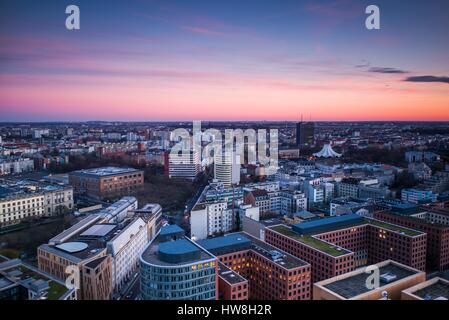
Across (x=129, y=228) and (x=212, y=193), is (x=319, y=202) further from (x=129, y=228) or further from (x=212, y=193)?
(x=129, y=228)

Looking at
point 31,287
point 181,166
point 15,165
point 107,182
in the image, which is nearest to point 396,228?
point 31,287

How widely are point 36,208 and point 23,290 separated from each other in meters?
5.12

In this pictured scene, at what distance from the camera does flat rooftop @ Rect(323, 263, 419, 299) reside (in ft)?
11.3

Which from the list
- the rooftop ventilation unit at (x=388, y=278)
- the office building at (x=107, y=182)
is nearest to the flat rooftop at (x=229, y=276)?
the rooftop ventilation unit at (x=388, y=278)

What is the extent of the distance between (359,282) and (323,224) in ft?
7.95

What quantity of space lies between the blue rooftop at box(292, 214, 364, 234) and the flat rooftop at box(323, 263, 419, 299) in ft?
5.91

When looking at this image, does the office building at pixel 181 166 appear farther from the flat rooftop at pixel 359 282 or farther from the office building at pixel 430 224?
the flat rooftop at pixel 359 282

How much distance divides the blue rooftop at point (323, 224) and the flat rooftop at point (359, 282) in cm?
180

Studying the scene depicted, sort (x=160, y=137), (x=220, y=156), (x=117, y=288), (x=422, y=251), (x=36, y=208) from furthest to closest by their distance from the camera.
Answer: (x=160, y=137) → (x=220, y=156) → (x=36, y=208) → (x=422, y=251) → (x=117, y=288)

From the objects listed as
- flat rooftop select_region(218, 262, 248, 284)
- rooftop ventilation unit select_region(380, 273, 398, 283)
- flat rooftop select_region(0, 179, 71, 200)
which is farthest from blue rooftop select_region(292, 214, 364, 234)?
flat rooftop select_region(0, 179, 71, 200)

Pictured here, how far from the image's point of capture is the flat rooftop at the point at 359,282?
11.3 ft

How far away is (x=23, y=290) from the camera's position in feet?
13.1

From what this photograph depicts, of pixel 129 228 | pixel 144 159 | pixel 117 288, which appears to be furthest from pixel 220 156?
pixel 117 288

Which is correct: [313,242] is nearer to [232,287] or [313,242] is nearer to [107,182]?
[232,287]
